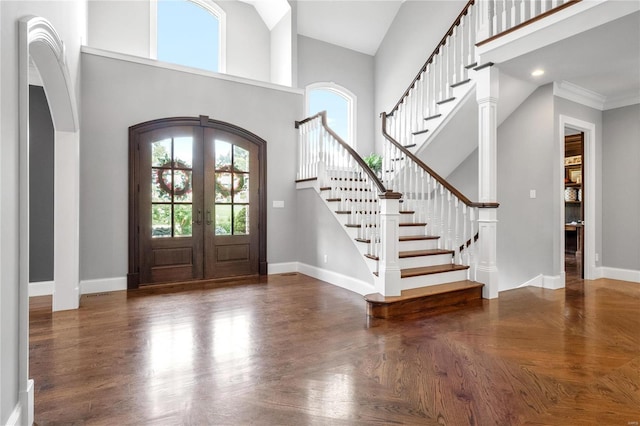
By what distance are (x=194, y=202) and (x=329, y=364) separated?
354 cm

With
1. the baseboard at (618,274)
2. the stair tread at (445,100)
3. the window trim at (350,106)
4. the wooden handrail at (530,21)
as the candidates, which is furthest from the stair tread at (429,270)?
the window trim at (350,106)

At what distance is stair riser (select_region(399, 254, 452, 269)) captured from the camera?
4.21 metres

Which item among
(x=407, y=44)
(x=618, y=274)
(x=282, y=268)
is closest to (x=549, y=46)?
(x=618, y=274)

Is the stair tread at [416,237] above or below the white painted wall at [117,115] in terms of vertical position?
below

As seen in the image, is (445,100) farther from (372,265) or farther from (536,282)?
(536,282)

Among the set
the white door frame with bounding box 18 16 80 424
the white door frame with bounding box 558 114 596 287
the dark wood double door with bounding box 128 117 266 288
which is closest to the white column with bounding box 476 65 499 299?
the white door frame with bounding box 558 114 596 287

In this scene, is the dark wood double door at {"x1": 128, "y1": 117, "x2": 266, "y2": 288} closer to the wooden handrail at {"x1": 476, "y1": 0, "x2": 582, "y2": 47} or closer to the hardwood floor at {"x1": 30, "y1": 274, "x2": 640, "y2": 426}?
the hardwood floor at {"x1": 30, "y1": 274, "x2": 640, "y2": 426}

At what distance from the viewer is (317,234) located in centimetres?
541

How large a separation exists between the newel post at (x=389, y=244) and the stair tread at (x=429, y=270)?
24 centimetres

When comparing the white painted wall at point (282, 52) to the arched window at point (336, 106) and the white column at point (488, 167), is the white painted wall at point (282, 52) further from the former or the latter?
the white column at point (488, 167)

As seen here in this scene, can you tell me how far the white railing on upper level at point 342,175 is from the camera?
4262mm

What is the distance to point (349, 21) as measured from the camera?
24.0ft

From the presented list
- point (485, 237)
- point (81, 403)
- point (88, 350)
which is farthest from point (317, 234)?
point (81, 403)

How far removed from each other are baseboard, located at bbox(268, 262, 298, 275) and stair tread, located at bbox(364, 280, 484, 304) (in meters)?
2.45
